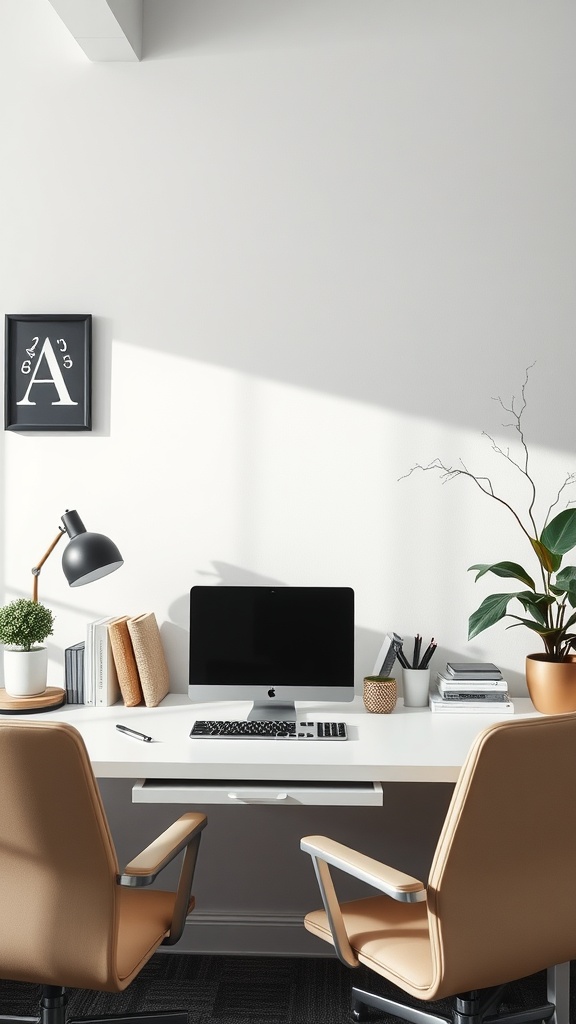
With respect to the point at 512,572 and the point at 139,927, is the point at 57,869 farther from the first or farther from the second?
the point at 512,572

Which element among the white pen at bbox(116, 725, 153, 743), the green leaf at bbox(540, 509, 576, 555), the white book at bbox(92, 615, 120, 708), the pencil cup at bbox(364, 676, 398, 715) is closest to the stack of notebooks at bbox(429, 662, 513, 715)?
the pencil cup at bbox(364, 676, 398, 715)

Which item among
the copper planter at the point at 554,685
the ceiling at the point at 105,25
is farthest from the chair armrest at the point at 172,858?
the ceiling at the point at 105,25

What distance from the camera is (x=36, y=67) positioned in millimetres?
2648

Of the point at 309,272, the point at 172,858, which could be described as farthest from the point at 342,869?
the point at 309,272

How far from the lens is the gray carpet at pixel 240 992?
2.25 meters

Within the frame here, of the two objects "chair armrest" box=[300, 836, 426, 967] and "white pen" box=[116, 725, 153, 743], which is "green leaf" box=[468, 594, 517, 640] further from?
"white pen" box=[116, 725, 153, 743]

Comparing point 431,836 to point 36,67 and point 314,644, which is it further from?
point 36,67

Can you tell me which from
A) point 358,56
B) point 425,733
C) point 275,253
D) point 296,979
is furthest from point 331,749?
point 358,56

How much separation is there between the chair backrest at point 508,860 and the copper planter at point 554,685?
2.35 feet

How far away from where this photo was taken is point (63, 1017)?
5.97 feet

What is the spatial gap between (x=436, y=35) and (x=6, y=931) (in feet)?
8.75

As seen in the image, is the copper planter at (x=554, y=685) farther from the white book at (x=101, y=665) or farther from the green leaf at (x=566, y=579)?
the white book at (x=101, y=665)

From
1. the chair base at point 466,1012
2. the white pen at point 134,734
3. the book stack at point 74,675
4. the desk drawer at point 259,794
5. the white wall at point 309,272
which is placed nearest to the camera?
the chair base at point 466,1012

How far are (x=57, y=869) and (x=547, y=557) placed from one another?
1506mm
